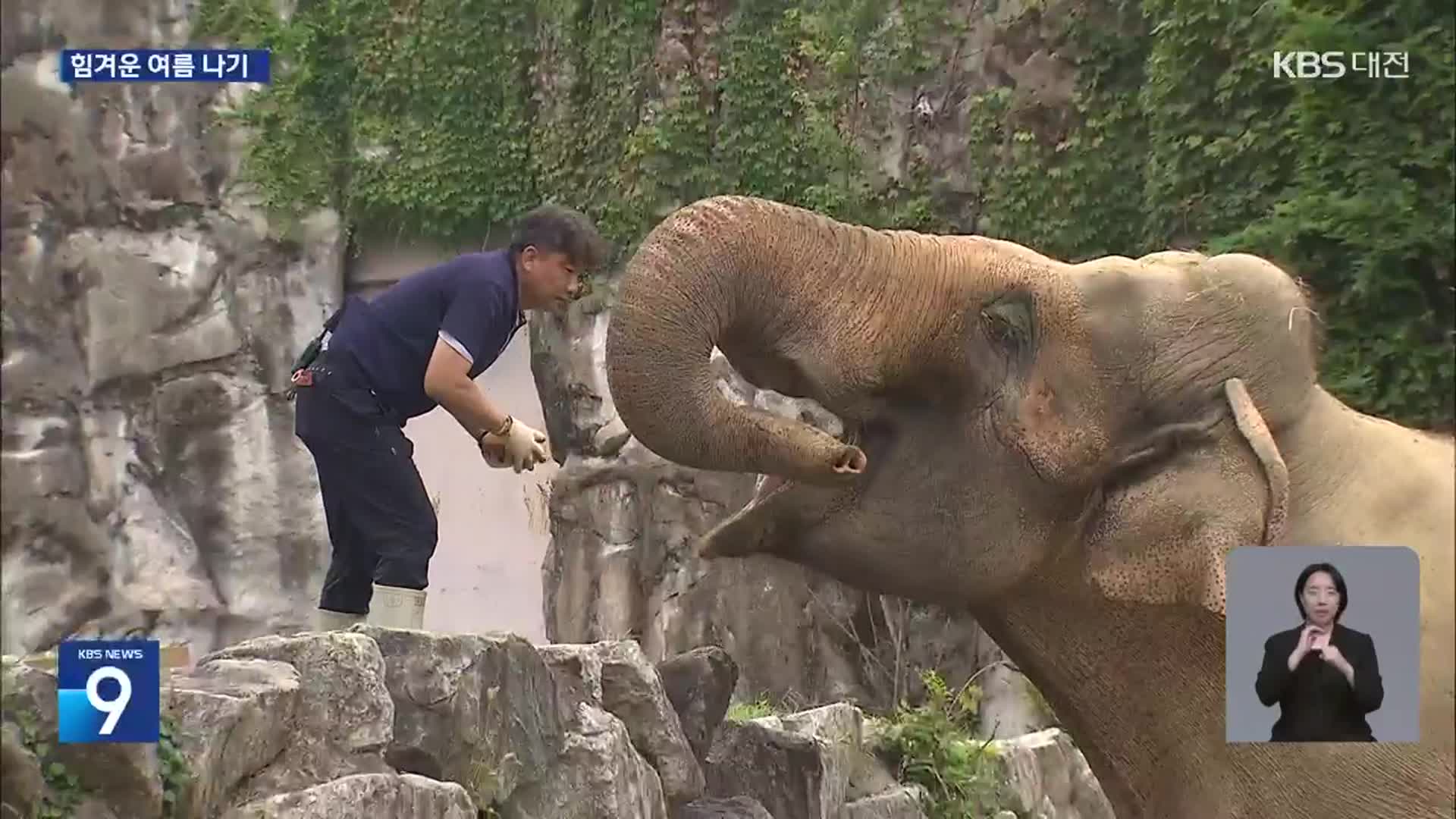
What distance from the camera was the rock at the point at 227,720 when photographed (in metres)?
1.81

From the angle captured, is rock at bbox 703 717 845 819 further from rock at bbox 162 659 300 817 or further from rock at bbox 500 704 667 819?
rock at bbox 162 659 300 817

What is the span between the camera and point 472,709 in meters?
2.11

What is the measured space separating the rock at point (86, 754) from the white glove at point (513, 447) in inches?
17.6

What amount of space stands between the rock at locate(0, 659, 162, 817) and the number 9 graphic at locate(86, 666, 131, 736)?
0.8 inches

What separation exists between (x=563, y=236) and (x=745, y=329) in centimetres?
34

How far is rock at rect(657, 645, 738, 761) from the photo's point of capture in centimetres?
236

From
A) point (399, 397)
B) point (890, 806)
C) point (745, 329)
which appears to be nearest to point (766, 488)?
point (745, 329)

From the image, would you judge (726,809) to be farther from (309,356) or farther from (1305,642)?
(1305,642)

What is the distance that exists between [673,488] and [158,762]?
66 centimetres

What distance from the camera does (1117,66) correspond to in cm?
209

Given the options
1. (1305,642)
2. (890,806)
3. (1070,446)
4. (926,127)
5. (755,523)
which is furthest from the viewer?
(890,806)

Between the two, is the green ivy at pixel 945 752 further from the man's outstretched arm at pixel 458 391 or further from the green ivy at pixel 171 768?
the green ivy at pixel 171 768

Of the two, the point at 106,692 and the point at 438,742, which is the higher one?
the point at 106,692

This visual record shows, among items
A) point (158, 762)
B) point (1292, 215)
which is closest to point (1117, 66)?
point (1292, 215)
